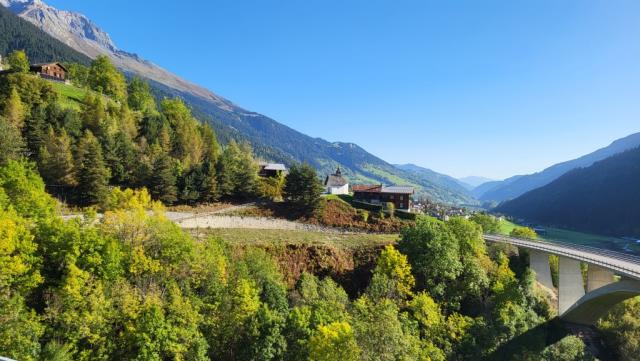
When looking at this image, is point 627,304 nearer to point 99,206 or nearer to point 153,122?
point 99,206

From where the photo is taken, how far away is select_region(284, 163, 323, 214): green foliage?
66500mm

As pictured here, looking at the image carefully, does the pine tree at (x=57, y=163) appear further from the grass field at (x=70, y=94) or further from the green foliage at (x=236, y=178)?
the grass field at (x=70, y=94)

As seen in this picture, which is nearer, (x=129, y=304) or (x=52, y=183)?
(x=129, y=304)

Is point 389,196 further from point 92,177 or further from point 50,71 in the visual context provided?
point 50,71

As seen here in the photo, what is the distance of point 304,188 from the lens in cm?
6669

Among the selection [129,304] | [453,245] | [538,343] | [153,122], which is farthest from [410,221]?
[153,122]

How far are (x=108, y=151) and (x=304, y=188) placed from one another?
34.2 m

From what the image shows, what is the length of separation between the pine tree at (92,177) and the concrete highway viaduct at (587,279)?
222 feet

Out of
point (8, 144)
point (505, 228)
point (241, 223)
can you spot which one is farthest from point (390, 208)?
point (505, 228)

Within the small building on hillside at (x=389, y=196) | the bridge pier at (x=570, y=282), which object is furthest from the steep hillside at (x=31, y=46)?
the bridge pier at (x=570, y=282)

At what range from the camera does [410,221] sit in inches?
2771

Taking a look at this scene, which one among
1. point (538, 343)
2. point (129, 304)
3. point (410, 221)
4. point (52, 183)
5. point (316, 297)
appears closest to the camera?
point (129, 304)

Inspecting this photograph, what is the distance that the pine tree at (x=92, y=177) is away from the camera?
5025 centimetres

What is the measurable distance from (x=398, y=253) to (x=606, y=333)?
31915 millimetres
